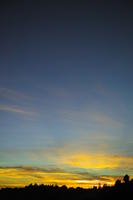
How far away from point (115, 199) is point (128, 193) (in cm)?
866

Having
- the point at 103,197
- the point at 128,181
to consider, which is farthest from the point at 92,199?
the point at 128,181

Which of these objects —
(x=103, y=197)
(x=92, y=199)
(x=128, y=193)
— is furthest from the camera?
(x=92, y=199)

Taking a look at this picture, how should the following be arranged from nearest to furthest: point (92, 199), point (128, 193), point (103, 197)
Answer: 1. point (128, 193)
2. point (103, 197)
3. point (92, 199)

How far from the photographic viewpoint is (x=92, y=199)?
194 meters

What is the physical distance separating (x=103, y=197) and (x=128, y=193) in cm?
2511

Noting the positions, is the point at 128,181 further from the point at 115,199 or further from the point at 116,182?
the point at 115,199

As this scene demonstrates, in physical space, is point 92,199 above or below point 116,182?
below

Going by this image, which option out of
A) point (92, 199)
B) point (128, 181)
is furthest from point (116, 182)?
point (92, 199)

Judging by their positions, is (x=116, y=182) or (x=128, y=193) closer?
(x=128, y=193)

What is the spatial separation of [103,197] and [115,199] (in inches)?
766

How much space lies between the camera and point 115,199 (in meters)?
163

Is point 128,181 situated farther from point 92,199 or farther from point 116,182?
point 92,199

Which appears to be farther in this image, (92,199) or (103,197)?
(92,199)

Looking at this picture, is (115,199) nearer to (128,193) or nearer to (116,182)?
(128,193)
